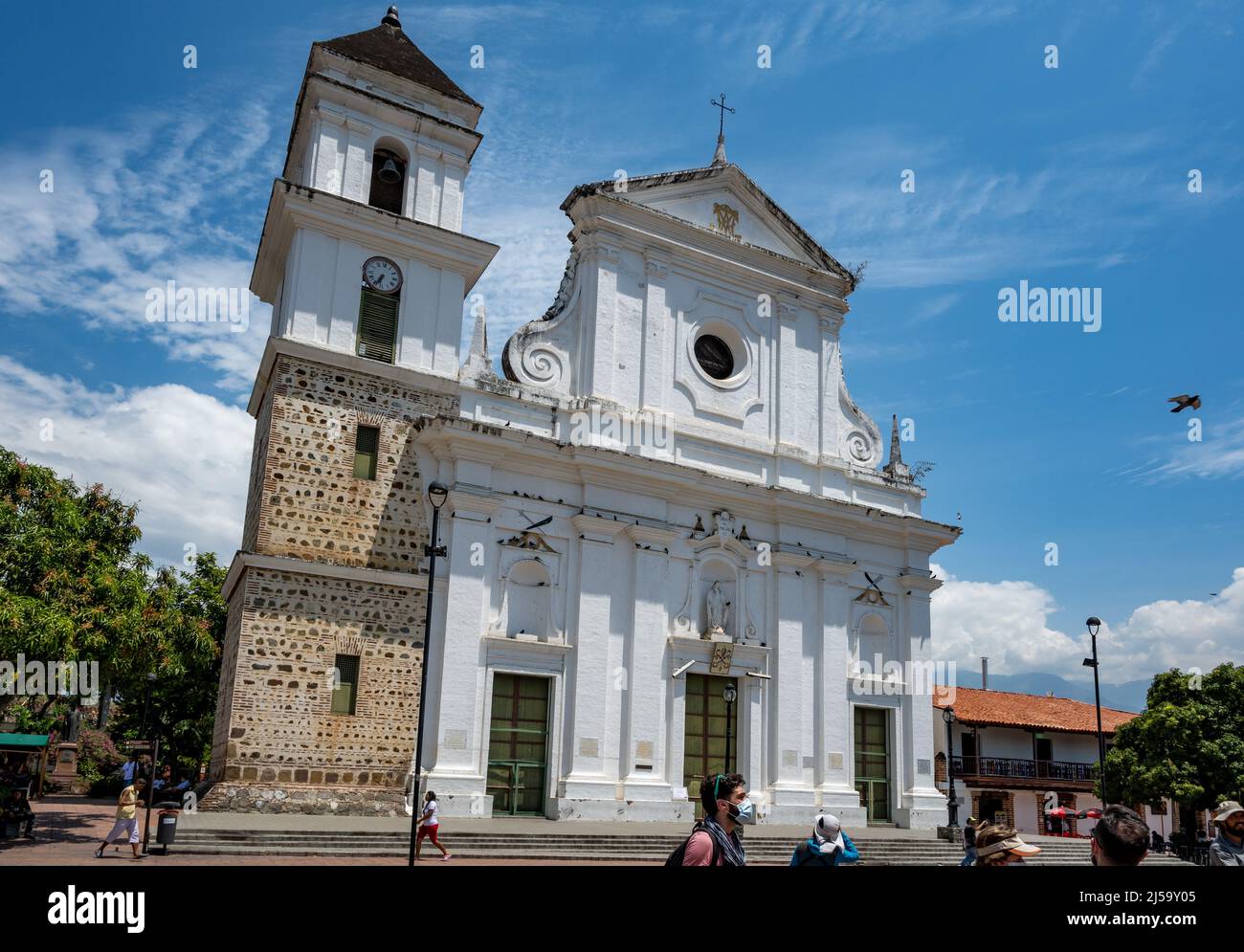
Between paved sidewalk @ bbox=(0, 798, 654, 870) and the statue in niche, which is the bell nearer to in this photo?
the statue in niche

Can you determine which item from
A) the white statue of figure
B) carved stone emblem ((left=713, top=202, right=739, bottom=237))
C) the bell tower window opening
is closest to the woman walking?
the white statue of figure

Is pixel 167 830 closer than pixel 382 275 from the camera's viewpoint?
Yes

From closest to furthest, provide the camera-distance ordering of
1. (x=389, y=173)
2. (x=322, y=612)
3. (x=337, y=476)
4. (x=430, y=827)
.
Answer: (x=430, y=827), (x=322, y=612), (x=337, y=476), (x=389, y=173)

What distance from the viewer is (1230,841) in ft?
20.6

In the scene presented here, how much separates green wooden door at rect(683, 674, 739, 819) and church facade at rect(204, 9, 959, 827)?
0.22 ft

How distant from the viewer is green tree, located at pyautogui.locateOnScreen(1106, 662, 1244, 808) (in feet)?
101

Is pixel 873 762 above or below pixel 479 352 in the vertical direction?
below

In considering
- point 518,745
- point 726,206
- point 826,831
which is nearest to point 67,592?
point 518,745

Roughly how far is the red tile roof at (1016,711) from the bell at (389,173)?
28.1 metres

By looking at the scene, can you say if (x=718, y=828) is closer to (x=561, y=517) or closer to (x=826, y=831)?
(x=826, y=831)

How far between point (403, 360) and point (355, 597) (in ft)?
17.1

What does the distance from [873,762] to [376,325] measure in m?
16.1

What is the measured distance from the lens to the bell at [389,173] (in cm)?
2238
